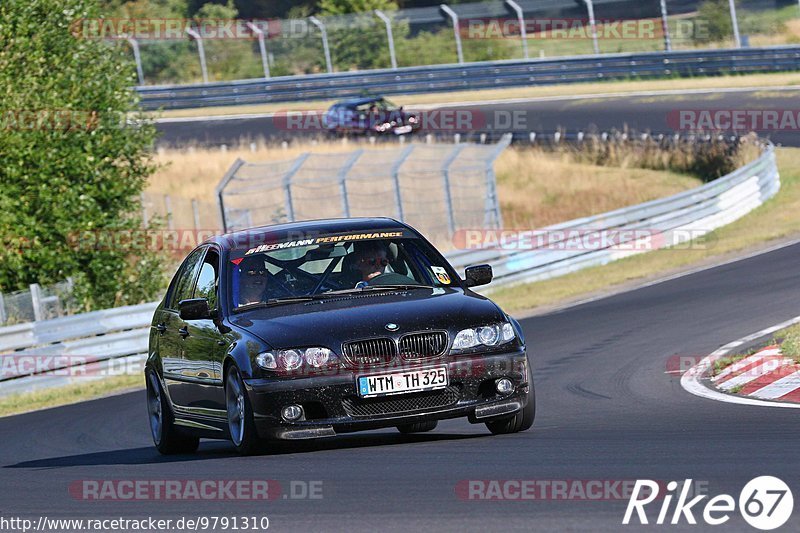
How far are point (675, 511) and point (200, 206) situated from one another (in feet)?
100

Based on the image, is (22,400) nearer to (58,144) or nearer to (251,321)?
(58,144)

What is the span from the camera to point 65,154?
73.0 ft

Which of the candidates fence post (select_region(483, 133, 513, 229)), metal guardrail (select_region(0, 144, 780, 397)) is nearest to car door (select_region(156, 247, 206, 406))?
metal guardrail (select_region(0, 144, 780, 397))

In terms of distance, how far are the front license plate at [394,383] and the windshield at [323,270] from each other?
1.01m

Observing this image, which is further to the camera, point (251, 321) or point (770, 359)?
point (770, 359)

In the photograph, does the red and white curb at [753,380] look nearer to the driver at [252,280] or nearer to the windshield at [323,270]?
the windshield at [323,270]

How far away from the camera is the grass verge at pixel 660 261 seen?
22.1 m

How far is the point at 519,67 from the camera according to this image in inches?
1983

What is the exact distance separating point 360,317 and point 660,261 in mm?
16225

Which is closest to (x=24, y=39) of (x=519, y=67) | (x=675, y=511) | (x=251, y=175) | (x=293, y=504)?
(x=251, y=175)

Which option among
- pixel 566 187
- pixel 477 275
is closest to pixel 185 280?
pixel 477 275

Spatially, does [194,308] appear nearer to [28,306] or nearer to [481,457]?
[481,457]

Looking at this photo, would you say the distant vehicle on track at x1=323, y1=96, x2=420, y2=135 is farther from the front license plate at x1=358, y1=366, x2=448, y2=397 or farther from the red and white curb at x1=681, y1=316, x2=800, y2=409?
the front license plate at x1=358, y1=366, x2=448, y2=397

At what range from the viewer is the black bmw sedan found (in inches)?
330
